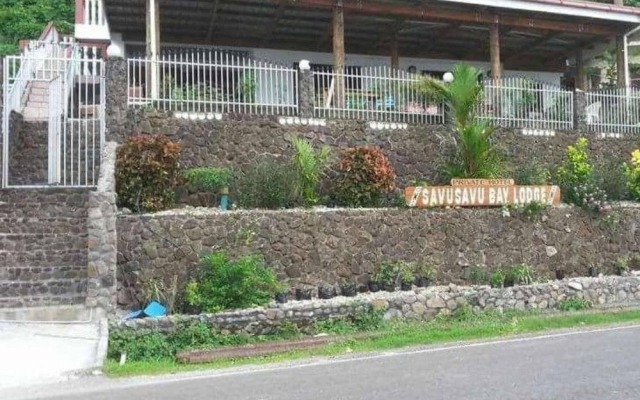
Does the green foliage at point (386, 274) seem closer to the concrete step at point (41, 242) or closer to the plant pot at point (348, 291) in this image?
the plant pot at point (348, 291)

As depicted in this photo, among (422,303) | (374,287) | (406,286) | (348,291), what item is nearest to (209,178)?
(348,291)

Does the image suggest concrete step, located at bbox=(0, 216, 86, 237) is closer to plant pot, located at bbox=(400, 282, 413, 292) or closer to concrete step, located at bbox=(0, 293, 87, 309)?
concrete step, located at bbox=(0, 293, 87, 309)

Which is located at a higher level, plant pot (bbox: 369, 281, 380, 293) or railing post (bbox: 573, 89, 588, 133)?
railing post (bbox: 573, 89, 588, 133)

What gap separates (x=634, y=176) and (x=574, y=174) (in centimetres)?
191

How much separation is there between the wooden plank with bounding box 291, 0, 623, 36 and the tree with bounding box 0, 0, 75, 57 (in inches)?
696

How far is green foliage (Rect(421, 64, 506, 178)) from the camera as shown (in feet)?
46.7

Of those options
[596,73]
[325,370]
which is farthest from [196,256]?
[596,73]

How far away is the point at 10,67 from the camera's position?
1304 cm

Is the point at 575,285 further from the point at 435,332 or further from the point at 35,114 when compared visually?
the point at 35,114

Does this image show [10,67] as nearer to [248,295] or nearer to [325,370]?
[248,295]

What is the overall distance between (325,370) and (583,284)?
7.18 meters

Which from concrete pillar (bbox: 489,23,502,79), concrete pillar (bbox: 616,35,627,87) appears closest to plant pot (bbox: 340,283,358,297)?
concrete pillar (bbox: 489,23,502,79)

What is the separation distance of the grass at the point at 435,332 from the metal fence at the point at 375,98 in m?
5.21

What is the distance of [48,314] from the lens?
10031 millimetres
